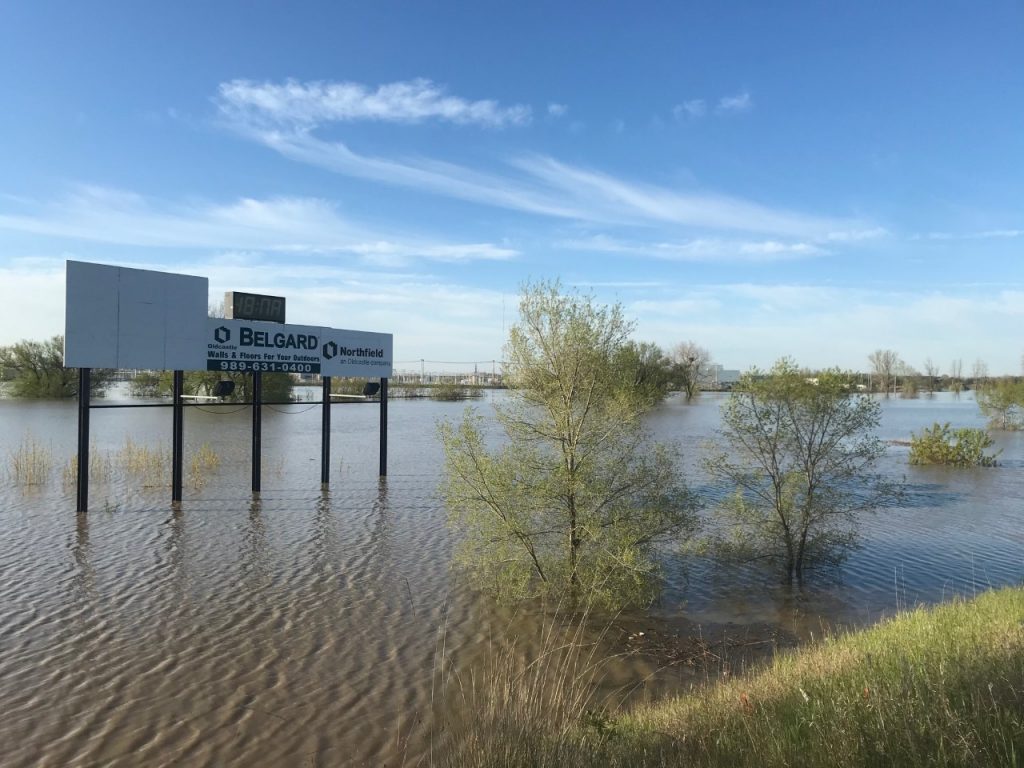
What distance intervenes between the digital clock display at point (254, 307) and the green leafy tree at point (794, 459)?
13.0 m

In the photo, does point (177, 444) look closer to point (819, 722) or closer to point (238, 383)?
point (819, 722)

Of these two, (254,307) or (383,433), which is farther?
(383,433)

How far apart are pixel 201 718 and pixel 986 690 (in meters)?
7.59

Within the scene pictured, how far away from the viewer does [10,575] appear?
12.0m

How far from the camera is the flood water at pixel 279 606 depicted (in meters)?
7.34

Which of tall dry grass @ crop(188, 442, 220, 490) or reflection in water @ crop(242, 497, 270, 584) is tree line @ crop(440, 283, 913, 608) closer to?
reflection in water @ crop(242, 497, 270, 584)

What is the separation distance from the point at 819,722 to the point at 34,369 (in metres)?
80.5

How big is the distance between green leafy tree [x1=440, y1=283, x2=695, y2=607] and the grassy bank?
4.54 metres

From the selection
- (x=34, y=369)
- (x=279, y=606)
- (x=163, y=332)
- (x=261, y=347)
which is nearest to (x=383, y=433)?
(x=261, y=347)

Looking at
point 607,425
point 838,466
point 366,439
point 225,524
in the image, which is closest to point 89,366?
point 225,524

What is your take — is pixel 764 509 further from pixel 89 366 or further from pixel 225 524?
pixel 89 366

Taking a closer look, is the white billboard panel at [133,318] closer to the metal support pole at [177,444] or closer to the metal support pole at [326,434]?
the metal support pole at [177,444]

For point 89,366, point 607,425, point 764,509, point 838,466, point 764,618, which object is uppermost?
point 89,366

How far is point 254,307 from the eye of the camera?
19484 millimetres
